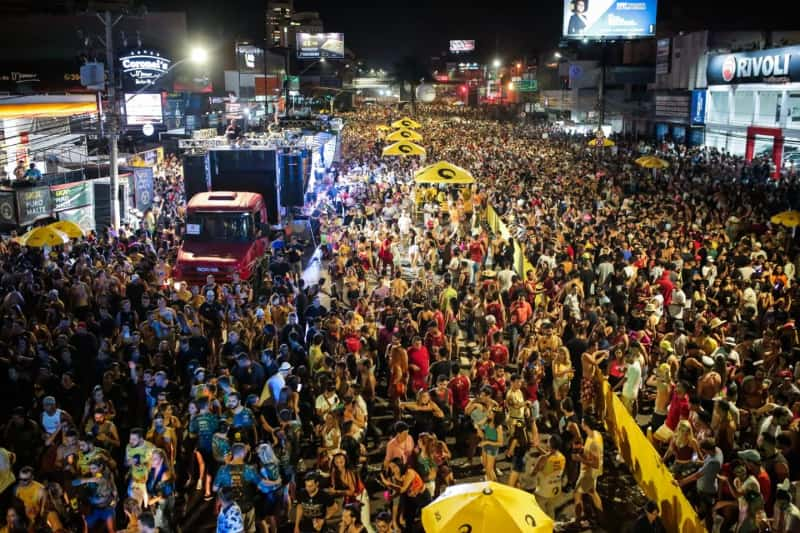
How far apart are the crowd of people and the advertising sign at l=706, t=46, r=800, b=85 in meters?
19.1

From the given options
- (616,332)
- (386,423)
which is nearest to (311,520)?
(386,423)

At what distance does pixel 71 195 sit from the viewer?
19562 mm

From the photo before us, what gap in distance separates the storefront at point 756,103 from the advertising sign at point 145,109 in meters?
27.2

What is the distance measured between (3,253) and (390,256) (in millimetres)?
8365

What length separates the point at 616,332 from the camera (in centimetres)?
1012

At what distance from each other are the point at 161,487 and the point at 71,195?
14.6 m

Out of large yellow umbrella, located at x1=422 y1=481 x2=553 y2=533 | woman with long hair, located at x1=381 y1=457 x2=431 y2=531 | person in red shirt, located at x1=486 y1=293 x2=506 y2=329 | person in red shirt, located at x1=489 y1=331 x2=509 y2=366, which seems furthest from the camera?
person in red shirt, located at x1=486 y1=293 x2=506 y2=329

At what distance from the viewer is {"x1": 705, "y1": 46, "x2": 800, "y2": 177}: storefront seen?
33.0m

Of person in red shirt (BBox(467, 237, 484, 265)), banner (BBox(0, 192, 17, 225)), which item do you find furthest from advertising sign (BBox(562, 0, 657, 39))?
banner (BBox(0, 192, 17, 225))

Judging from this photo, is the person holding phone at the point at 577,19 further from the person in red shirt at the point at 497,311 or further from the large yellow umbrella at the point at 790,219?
the person in red shirt at the point at 497,311

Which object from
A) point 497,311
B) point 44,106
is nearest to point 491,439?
point 497,311

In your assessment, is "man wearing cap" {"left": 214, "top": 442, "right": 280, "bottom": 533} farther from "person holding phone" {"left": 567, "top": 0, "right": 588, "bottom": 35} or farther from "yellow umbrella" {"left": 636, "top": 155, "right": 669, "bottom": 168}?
"person holding phone" {"left": 567, "top": 0, "right": 588, "bottom": 35}

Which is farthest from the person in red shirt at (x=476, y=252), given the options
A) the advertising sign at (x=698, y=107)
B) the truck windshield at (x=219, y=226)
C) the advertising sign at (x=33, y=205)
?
the advertising sign at (x=698, y=107)

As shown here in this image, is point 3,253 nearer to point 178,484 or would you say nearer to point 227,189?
point 227,189
